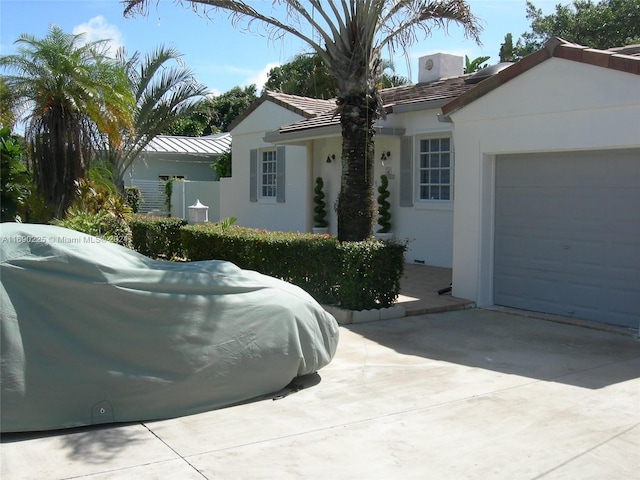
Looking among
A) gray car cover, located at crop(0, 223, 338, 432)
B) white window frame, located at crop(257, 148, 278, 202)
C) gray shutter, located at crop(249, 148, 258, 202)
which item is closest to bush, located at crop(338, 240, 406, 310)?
gray car cover, located at crop(0, 223, 338, 432)

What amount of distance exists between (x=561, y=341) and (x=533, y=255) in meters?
1.94

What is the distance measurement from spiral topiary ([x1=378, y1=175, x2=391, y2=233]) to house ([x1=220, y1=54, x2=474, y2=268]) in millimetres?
175

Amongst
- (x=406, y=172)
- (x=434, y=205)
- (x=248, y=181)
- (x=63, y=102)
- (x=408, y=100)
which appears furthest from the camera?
(x=248, y=181)

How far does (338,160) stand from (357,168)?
20.8 ft

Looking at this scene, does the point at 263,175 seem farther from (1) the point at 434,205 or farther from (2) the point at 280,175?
(1) the point at 434,205

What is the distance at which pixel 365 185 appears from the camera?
991cm

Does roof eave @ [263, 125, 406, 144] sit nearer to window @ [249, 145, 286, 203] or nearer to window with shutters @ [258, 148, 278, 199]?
window @ [249, 145, 286, 203]

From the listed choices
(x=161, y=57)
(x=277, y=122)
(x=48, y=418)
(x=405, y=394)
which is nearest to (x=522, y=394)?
(x=405, y=394)

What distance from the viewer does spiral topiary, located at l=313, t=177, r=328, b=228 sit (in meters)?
16.5

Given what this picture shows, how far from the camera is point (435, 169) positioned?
13.8 meters

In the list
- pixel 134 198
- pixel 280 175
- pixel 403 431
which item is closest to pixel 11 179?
pixel 280 175

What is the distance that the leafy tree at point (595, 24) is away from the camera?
31.1 metres

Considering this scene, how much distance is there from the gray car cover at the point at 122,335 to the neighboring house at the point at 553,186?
190 inches

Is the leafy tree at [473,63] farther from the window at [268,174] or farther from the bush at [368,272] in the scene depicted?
the bush at [368,272]
